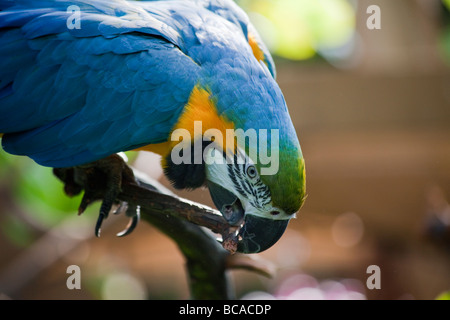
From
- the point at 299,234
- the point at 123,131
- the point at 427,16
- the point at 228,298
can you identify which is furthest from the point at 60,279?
the point at 427,16

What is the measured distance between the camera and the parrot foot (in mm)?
1765

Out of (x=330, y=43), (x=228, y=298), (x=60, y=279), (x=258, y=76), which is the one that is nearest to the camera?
(x=258, y=76)

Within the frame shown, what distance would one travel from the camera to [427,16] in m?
3.30

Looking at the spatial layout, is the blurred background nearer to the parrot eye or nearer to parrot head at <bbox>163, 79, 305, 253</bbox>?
parrot head at <bbox>163, 79, 305, 253</bbox>

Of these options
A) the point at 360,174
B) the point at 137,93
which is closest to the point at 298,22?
the point at 137,93

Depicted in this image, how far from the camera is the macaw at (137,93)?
1506 mm

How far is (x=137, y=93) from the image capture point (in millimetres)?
1561

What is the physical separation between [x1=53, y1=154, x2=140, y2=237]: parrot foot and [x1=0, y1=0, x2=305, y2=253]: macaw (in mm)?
150

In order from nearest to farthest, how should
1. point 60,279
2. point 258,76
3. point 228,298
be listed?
point 258,76, point 228,298, point 60,279

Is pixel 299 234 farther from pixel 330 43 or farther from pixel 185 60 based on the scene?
pixel 185 60

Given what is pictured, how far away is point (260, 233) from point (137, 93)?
1.73 ft

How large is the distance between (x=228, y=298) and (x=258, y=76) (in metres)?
0.75

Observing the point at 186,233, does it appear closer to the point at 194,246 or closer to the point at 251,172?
the point at 194,246

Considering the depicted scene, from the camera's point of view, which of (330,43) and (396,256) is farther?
(396,256)
